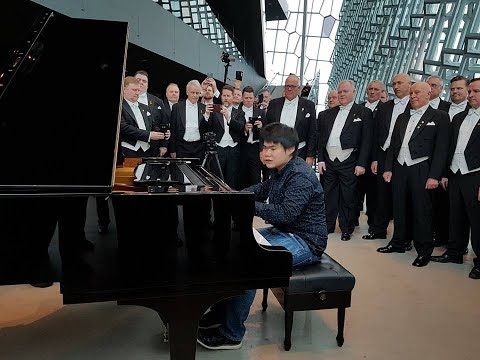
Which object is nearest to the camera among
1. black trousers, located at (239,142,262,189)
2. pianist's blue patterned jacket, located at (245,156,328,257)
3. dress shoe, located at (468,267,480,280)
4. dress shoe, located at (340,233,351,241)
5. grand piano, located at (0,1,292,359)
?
grand piano, located at (0,1,292,359)

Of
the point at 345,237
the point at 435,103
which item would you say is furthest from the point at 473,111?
the point at 345,237

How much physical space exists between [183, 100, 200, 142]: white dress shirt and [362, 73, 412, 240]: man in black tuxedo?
6.34ft

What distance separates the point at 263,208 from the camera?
2.01 m

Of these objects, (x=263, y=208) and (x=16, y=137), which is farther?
(x=263, y=208)

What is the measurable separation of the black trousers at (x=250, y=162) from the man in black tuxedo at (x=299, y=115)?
0.60 meters

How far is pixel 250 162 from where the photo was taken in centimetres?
513

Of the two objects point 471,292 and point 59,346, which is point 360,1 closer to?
point 471,292

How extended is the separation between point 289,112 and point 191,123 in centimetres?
112

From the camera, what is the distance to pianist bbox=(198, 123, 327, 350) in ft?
6.57

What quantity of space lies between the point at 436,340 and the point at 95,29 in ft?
8.38

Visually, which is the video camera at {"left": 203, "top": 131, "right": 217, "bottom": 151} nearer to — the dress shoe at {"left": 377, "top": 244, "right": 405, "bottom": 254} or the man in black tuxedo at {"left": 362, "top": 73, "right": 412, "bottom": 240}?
the man in black tuxedo at {"left": 362, "top": 73, "right": 412, "bottom": 240}

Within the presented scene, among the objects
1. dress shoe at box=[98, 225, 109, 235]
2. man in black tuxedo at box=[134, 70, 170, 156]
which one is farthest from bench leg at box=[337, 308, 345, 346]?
man in black tuxedo at box=[134, 70, 170, 156]

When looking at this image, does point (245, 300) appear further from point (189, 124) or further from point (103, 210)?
point (189, 124)

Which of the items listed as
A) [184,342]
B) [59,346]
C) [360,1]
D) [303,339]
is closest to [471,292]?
[303,339]
